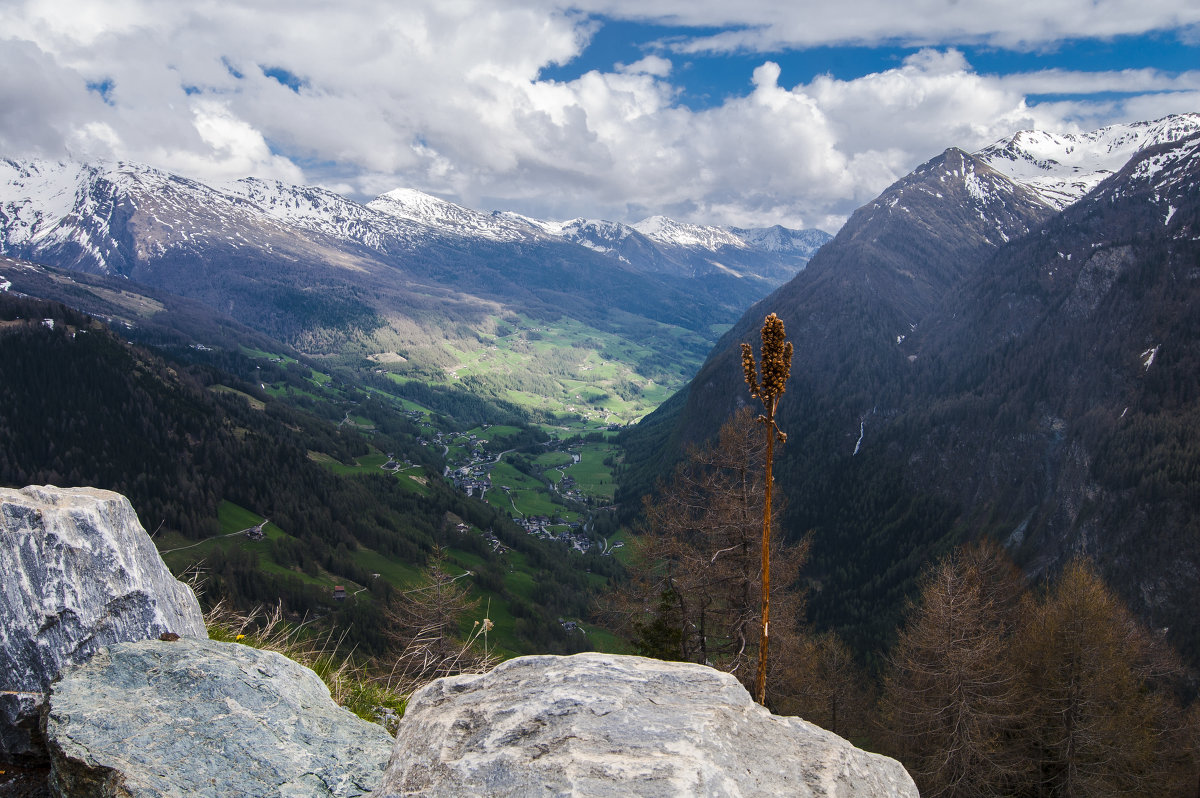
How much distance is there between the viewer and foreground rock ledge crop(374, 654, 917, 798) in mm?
5520

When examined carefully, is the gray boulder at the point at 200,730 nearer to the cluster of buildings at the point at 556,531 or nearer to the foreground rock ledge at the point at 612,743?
the foreground rock ledge at the point at 612,743

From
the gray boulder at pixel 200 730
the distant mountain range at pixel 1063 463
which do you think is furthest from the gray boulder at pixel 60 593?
the distant mountain range at pixel 1063 463

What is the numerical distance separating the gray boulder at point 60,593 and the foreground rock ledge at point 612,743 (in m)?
4.99

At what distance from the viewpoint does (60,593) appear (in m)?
8.46

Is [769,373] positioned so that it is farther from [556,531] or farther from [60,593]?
[556,531]

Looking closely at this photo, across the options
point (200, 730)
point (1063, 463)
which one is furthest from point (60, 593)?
point (1063, 463)

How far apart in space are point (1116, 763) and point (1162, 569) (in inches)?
3599

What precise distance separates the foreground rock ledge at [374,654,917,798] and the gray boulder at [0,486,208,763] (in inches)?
196

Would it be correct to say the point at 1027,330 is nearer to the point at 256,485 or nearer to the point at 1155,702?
the point at 1155,702

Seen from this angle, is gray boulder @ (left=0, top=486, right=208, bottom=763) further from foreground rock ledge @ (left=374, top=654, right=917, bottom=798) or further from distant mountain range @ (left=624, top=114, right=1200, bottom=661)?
distant mountain range @ (left=624, top=114, right=1200, bottom=661)

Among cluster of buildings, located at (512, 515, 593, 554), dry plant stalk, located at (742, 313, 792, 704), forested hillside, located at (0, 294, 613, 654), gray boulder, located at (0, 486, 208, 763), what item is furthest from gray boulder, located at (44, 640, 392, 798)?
cluster of buildings, located at (512, 515, 593, 554)

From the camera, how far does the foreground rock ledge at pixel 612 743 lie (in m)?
5.52

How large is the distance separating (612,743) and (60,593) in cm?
815

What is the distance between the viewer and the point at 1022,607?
44781mm
